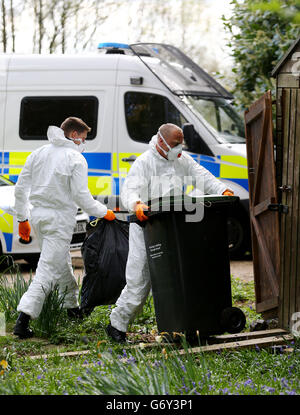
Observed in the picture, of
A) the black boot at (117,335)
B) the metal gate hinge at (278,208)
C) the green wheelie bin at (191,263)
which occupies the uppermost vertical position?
the metal gate hinge at (278,208)

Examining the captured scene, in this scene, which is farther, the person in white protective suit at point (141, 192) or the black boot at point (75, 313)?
the black boot at point (75, 313)

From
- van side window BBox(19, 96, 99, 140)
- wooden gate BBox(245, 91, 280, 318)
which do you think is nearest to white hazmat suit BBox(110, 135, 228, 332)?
wooden gate BBox(245, 91, 280, 318)

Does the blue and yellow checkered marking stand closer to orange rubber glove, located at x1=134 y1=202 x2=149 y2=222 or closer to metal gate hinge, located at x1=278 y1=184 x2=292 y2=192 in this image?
metal gate hinge, located at x1=278 y1=184 x2=292 y2=192

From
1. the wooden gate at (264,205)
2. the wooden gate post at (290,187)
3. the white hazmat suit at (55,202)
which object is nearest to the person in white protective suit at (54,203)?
the white hazmat suit at (55,202)

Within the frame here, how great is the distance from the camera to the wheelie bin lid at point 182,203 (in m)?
5.09

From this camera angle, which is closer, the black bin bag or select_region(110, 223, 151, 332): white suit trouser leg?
select_region(110, 223, 151, 332): white suit trouser leg

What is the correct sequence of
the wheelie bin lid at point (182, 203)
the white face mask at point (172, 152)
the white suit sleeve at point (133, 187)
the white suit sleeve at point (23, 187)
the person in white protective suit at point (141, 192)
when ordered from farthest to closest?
the white suit sleeve at point (23, 187) → the white face mask at point (172, 152) → the person in white protective suit at point (141, 192) → the white suit sleeve at point (133, 187) → the wheelie bin lid at point (182, 203)

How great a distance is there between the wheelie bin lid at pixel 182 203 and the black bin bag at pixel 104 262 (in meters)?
1.01

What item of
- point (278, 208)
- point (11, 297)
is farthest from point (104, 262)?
point (278, 208)

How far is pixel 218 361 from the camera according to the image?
4.81 meters

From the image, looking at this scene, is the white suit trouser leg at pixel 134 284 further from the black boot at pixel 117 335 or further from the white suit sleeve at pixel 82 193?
the white suit sleeve at pixel 82 193

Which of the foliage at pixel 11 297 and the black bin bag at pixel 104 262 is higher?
the black bin bag at pixel 104 262

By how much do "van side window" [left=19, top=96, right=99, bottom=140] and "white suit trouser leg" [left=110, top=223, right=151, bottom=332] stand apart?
5.01m

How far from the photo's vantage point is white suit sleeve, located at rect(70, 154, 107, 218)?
6.00 metres
